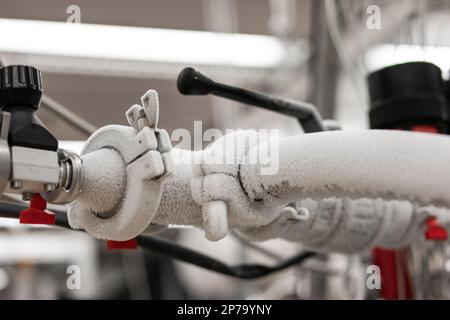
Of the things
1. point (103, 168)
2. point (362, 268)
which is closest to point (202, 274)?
point (362, 268)

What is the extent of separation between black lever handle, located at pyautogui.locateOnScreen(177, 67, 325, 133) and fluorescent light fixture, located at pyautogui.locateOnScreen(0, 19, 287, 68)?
2.13 feet

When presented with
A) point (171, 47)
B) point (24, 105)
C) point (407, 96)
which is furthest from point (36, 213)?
point (171, 47)

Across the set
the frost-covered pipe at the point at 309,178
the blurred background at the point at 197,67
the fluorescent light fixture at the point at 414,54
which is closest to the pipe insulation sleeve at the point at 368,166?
the frost-covered pipe at the point at 309,178

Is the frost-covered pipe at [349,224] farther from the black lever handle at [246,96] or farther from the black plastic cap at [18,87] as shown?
the black plastic cap at [18,87]

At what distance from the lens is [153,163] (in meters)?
0.32

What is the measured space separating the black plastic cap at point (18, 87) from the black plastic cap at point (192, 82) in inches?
3.6

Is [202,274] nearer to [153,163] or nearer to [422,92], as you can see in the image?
[422,92]

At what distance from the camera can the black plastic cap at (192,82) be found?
374mm

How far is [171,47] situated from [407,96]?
1.06 m

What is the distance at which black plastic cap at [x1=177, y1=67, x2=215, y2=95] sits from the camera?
14.7 inches

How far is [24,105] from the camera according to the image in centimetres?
32
